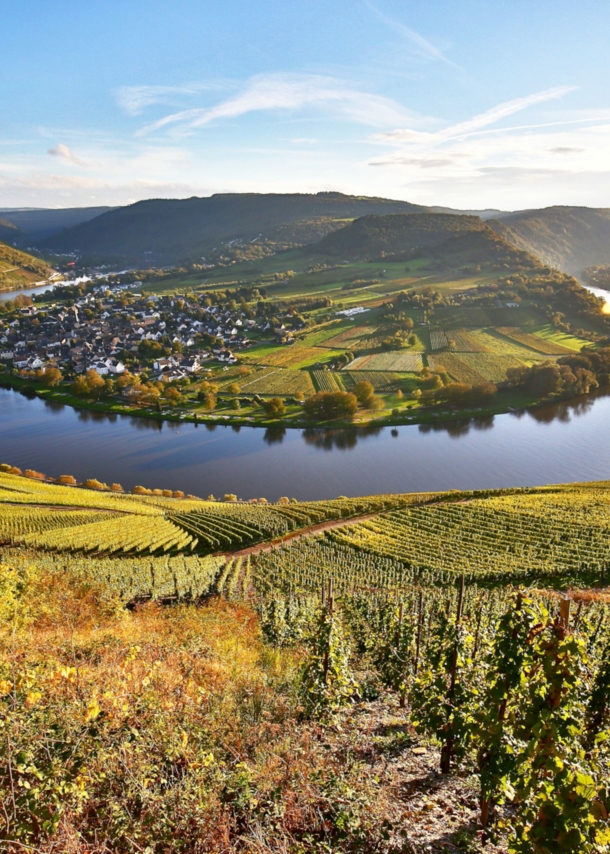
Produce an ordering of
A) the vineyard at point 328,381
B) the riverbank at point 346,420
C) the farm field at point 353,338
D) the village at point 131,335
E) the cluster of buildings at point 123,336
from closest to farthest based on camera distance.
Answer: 1. the riverbank at point 346,420
2. the vineyard at point 328,381
3. the village at point 131,335
4. the cluster of buildings at point 123,336
5. the farm field at point 353,338

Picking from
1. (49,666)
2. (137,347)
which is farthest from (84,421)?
(49,666)

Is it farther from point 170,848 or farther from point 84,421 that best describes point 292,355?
point 170,848

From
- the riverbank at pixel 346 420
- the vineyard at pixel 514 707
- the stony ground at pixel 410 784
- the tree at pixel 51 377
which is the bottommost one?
the stony ground at pixel 410 784

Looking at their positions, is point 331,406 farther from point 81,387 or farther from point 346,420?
point 81,387

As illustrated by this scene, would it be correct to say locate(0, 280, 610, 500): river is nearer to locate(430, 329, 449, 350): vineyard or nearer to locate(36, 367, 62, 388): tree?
locate(36, 367, 62, 388): tree

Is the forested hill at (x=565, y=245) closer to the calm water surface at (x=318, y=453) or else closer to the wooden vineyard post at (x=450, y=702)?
the calm water surface at (x=318, y=453)

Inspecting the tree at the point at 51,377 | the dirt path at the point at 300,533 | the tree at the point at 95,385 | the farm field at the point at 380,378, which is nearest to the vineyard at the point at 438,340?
the farm field at the point at 380,378
